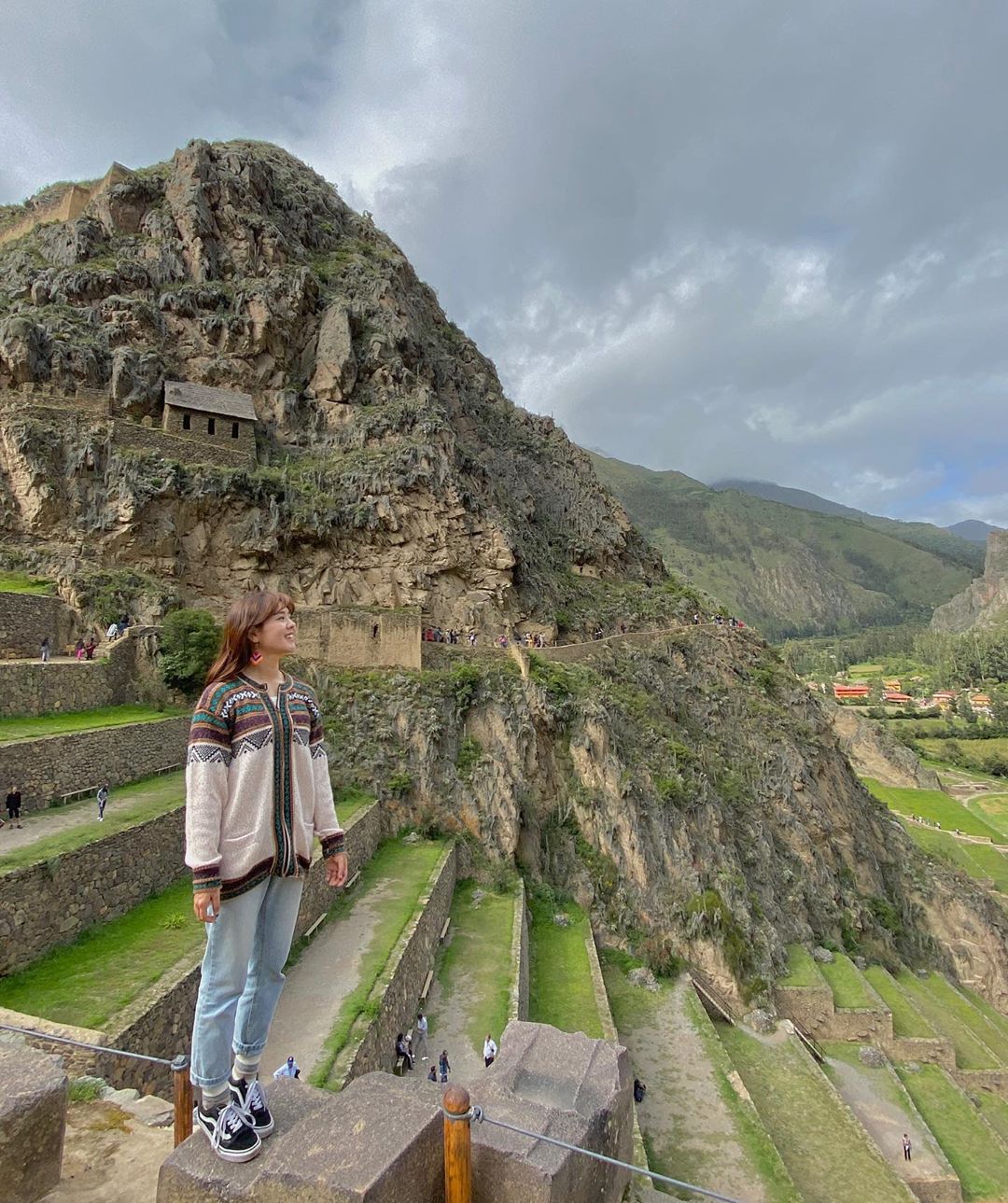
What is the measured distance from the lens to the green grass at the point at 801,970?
23.8m

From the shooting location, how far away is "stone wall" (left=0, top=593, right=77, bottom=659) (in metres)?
19.8

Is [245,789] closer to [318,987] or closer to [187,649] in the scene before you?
[318,987]

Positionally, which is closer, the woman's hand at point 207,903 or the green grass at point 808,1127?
the woman's hand at point 207,903

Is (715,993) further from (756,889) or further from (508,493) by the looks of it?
(508,493)

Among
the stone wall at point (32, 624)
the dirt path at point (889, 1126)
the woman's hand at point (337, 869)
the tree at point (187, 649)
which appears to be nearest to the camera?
the woman's hand at point (337, 869)

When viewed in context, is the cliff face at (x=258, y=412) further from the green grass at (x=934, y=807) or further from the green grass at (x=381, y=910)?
the green grass at (x=934, y=807)

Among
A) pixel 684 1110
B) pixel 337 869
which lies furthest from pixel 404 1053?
pixel 337 869

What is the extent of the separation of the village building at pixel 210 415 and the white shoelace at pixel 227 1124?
3145 cm

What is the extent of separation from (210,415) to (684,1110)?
103 ft

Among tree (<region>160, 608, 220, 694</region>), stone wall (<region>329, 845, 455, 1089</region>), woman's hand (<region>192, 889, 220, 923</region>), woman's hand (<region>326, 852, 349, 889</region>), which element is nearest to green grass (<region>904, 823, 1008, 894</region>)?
stone wall (<region>329, 845, 455, 1089</region>)

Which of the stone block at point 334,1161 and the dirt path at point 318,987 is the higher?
the stone block at point 334,1161

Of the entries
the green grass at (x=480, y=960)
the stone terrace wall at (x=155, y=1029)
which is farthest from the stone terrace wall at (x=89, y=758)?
the green grass at (x=480, y=960)

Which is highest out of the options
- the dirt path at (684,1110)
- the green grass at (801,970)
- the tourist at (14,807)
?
the tourist at (14,807)

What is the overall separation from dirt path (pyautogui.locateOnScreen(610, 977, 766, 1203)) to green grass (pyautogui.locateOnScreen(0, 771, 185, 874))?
12547 mm
